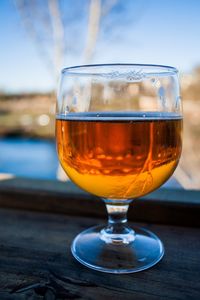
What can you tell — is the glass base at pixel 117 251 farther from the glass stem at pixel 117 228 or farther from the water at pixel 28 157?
the water at pixel 28 157

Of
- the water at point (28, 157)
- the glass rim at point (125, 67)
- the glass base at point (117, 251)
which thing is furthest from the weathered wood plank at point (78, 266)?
the water at point (28, 157)

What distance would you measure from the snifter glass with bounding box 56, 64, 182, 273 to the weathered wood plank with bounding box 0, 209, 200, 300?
0.07ft

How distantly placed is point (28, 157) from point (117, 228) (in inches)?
154

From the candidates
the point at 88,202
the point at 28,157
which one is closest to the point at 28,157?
the point at 28,157

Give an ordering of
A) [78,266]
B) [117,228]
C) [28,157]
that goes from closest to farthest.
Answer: [78,266] < [117,228] < [28,157]

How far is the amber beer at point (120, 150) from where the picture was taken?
1.40ft

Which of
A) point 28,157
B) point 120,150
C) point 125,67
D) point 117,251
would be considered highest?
point 125,67

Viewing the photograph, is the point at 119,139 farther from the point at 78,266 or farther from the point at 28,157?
the point at 28,157

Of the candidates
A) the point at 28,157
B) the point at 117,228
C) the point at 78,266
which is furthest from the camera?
the point at 28,157

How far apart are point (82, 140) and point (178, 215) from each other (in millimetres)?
252

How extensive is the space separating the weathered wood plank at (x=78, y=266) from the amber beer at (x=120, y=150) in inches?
4.2

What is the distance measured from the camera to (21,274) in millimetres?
396

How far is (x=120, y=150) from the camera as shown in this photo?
0.42m

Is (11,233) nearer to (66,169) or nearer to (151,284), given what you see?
(66,169)
